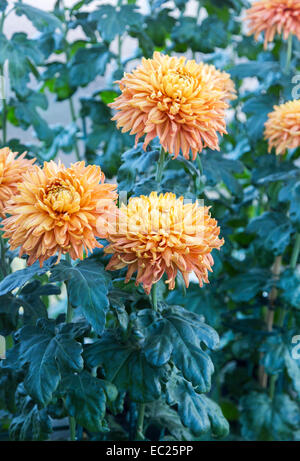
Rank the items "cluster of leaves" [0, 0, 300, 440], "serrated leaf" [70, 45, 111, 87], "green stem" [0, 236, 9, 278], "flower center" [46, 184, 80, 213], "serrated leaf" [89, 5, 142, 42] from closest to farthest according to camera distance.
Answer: "flower center" [46, 184, 80, 213], "cluster of leaves" [0, 0, 300, 440], "green stem" [0, 236, 9, 278], "serrated leaf" [89, 5, 142, 42], "serrated leaf" [70, 45, 111, 87]

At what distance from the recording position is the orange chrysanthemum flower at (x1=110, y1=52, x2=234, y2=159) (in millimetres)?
796

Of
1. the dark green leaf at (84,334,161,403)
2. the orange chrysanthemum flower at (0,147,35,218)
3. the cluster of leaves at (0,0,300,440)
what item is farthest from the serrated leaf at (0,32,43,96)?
the dark green leaf at (84,334,161,403)

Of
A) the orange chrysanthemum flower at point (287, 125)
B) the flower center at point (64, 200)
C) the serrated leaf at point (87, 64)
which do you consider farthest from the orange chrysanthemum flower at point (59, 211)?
the serrated leaf at point (87, 64)

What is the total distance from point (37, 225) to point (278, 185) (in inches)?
28.8

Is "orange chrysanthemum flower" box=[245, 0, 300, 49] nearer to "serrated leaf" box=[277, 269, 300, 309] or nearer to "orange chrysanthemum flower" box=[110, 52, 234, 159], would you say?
"orange chrysanthemum flower" box=[110, 52, 234, 159]

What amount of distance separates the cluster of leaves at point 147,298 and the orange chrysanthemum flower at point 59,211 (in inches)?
2.8

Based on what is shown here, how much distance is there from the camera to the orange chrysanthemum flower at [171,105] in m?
0.80

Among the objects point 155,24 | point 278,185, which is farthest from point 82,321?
point 155,24

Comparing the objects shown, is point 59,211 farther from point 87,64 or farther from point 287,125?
point 87,64

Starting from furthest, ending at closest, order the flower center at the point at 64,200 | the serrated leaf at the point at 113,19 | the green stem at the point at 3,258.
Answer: the serrated leaf at the point at 113,19 → the green stem at the point at 3,258 → the flower center at the point at 64,200

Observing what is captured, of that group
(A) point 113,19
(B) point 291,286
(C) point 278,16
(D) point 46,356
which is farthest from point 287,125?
(D) point 46,356

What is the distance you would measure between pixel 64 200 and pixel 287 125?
54 cm

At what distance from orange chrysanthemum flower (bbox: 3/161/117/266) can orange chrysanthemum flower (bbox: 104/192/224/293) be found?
0.11ft

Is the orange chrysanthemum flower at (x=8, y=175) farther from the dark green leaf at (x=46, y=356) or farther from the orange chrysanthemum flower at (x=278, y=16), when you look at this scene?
the orange chrysanthemum flower at (x=278, y=16)
